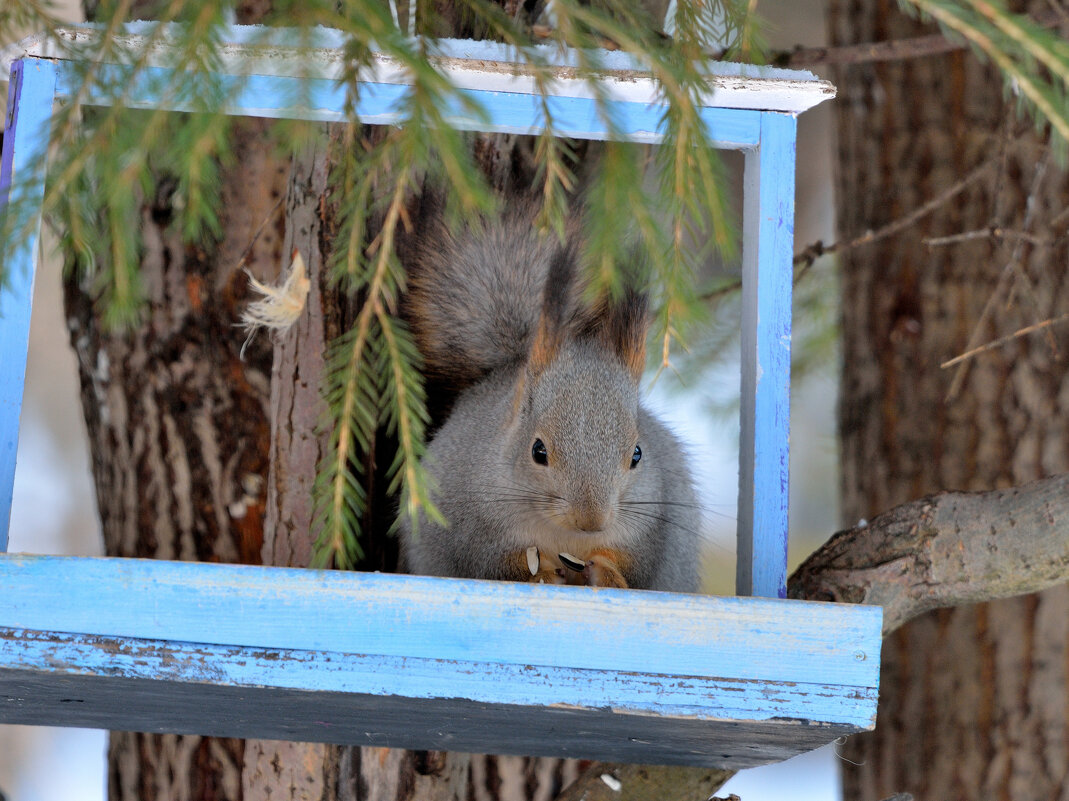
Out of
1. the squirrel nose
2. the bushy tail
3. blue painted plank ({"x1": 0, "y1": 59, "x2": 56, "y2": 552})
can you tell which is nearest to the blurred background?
the bushy tail

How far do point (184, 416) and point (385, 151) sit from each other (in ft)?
2.78

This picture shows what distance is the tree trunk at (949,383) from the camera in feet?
6.39

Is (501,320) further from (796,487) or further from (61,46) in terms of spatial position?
(796,487)

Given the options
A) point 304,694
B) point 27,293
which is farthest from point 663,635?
point 27,293

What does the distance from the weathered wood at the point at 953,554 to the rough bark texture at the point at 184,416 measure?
0.74 meters

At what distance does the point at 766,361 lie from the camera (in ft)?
3.95

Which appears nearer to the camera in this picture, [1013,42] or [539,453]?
[1013,42]

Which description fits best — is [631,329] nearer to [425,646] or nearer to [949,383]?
[425,646]

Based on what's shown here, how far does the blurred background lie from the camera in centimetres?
292

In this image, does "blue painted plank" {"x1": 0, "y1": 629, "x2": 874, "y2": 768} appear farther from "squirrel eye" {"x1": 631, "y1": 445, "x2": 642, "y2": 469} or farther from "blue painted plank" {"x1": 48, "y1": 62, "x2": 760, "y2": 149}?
"blue painted plank" {"x1": 48, "y1": 62, "x2": 760, "y2": 149}

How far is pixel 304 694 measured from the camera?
997mm

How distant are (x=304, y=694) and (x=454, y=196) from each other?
408 millimetres

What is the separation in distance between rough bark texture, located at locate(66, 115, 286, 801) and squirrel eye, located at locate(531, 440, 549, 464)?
0.43m

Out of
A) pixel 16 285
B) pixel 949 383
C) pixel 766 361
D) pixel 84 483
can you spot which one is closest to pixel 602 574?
pixel 766 361
